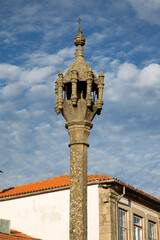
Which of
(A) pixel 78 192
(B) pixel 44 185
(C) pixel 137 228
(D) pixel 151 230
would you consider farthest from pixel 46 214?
(A) pixel 78 192

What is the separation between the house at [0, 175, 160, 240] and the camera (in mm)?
23203

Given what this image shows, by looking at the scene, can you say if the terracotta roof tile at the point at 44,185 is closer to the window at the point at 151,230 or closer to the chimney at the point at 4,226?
the window at the point at 151,230

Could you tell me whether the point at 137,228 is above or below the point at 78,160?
above

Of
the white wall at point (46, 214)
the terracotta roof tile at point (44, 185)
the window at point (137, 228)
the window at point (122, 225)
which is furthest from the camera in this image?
the window at point (137, 228)

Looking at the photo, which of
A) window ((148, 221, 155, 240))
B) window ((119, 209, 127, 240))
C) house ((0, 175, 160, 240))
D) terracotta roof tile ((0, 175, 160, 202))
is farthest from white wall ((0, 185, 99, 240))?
window ((148, 221, 155, 240))

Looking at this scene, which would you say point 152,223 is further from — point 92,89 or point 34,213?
point 92,89

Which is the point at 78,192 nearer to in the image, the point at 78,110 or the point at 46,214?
the point at 78,110

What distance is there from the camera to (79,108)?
1312cm

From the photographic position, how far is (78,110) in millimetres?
13148

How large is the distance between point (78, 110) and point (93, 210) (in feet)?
37.3

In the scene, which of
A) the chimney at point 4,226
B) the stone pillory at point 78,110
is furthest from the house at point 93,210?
the stone pillory at point 78,110

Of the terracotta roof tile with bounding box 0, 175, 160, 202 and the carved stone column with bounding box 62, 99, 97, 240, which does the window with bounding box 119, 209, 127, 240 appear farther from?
the carved stone column with bounding box 62, 99, 97, 240

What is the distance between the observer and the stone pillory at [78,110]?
485 inches

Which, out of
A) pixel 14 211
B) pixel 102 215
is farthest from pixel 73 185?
pixel 14 211
